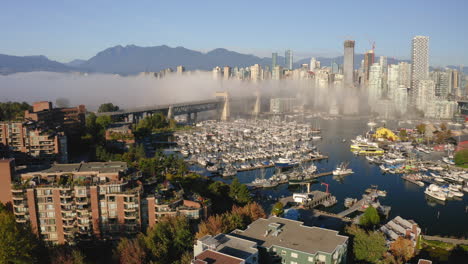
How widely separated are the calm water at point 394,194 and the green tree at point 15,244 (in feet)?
18.2

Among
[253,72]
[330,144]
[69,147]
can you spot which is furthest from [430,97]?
[69,147]

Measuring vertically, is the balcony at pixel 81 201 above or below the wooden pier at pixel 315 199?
above

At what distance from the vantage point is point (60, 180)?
5.58m

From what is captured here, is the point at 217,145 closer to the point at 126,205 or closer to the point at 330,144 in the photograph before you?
the point at 330,144

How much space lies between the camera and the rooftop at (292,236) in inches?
176

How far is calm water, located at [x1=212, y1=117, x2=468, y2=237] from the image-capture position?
7641 millimetres

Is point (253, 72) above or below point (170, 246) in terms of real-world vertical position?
above

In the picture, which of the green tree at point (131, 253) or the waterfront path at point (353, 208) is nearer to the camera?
the green tree at point (131, 253)

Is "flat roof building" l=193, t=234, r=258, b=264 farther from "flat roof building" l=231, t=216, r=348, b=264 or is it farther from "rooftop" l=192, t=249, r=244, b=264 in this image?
"flat roof building" l=231, t=216, r=348, b=264

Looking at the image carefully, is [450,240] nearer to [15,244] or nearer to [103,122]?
[15,244]

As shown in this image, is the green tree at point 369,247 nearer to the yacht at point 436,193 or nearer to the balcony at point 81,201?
the balcony at point 81,201

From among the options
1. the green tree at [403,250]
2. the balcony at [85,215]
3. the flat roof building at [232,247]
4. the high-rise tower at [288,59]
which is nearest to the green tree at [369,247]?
the green tree at [403,250]

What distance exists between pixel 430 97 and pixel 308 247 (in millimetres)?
26114

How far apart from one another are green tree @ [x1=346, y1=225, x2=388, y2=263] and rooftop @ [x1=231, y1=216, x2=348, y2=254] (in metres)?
0.46
